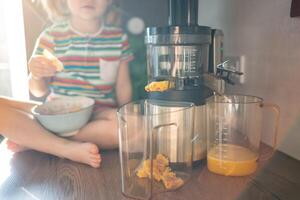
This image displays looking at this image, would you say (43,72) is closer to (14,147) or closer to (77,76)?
(77,76)

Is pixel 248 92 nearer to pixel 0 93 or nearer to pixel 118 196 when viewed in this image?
pixel 118 196

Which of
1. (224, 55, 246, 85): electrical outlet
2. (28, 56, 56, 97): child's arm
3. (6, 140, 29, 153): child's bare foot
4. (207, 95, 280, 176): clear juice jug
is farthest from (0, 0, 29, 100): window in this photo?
(224, 55, 246, 85): electrical outlet

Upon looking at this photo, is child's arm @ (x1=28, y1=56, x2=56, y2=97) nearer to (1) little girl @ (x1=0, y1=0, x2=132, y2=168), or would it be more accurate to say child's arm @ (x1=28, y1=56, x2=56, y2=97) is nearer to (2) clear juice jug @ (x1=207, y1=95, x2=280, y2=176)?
(1) little girl @ (x1=0, y1=0, x2=132, y2=168)

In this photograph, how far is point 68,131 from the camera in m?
0.80

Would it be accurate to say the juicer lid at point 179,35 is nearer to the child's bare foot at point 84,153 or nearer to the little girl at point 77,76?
the little girl at point 77,76

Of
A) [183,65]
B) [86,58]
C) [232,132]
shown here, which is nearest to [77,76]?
[86,58]

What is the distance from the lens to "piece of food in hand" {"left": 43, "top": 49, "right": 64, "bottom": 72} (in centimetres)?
75

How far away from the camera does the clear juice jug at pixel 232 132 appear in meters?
0.72

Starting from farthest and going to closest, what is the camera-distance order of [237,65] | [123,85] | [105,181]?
[237,65], [123,85], [105,181]

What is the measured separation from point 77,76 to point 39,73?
0.31ft

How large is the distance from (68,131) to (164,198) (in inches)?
12.9

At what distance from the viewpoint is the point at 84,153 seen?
77 cm

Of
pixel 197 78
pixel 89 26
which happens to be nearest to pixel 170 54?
pixel 197 78

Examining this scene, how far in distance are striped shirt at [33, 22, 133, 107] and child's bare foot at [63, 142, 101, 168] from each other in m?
0.12
